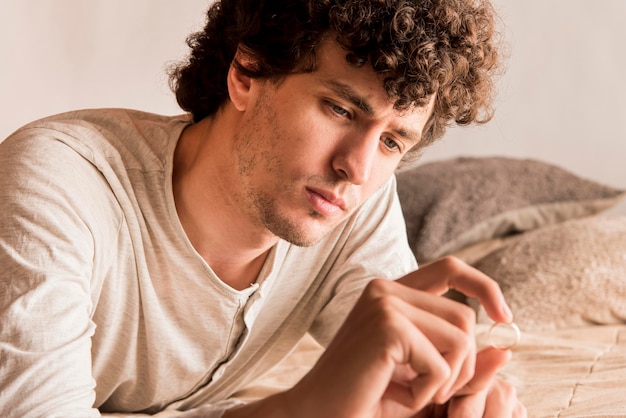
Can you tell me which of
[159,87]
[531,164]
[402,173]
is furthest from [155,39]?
[531,164]

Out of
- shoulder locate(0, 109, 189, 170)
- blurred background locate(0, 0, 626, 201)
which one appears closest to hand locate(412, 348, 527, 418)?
shoulder locate(0, 109, 189, 170)

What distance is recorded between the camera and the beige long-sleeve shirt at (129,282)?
46.5 inches

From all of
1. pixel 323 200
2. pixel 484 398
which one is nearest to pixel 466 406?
pixel 484 398

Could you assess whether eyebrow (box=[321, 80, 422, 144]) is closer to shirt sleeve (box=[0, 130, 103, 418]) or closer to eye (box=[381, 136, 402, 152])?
eye (box=[381, 136, 402, 152])

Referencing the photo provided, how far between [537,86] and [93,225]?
2735 mm

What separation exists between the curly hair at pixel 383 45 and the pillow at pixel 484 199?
0.98 meters

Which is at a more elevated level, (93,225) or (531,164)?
(93,225)

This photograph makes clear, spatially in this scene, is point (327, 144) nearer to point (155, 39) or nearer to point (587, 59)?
point (155, 39)

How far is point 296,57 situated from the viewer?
5.04ft

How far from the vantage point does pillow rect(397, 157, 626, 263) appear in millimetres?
2756

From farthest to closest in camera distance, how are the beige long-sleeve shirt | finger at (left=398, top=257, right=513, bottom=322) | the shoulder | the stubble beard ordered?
the stubble beard
the shoulder
the beige long-sleeve shirt
finger at (left=398, top=257, right=513, bottom=322)

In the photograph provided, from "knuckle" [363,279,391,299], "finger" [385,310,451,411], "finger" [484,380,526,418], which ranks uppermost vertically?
"knuckle" [363,279,391,299]

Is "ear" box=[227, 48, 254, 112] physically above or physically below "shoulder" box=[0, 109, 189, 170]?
above

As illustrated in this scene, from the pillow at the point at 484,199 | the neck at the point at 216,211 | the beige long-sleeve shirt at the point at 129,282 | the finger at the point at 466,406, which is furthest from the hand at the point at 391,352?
the pillow at the point at 484,199
